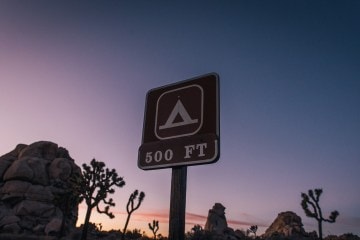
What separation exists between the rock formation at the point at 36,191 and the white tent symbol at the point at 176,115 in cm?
3819

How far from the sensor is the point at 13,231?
41406 mm

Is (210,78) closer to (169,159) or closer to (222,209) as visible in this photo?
(169,159)

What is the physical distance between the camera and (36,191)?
160 feet

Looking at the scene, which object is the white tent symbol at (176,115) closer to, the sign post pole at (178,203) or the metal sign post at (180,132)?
the metal sign post at (180,132)

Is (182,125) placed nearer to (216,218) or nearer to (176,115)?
(176,115)

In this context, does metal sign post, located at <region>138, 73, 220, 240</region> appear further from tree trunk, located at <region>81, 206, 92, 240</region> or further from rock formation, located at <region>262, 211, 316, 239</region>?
rock formation, located at <region>262, 211, 316, 239</region>

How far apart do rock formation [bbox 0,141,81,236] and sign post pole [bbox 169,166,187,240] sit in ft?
126

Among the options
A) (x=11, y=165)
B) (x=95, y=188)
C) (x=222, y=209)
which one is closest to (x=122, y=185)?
(x=95, y=188)

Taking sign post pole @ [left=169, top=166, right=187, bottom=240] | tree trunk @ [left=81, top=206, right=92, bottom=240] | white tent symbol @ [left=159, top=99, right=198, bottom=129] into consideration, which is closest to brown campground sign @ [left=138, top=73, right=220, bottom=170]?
white tent symbol @ [left=159, top=99, right=198, bottom=129]

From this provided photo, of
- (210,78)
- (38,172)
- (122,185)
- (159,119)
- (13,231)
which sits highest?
(38,172)

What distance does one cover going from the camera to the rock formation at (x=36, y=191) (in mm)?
42375

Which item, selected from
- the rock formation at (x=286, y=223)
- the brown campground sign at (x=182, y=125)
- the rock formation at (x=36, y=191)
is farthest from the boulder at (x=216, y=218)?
the brown campground sign at (x=182, y=125)

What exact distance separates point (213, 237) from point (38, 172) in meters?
31.9

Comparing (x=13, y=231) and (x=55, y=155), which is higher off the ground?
(x=55, y=155)
